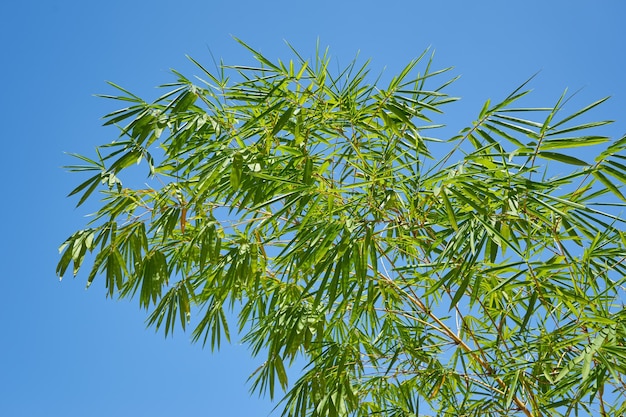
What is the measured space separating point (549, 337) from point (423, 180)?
942mm

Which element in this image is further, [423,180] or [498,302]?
[498,302]

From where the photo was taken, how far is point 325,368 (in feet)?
12.8

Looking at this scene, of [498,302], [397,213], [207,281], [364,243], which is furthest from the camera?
[207,281]

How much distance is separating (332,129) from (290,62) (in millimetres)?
390

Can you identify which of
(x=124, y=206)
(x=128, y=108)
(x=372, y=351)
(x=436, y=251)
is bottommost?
(x=372, y=351)

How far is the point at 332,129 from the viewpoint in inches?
147

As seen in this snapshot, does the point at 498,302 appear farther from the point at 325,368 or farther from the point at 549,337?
the point at 325,368

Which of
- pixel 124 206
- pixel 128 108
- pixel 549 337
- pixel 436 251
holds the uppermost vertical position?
pixel 128 108

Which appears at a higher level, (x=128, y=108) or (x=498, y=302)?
(x=128, y=108)

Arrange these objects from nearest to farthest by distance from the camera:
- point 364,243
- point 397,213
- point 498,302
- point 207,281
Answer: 1. point 364,243
2. point 397,213
3. point 498,302
4. point 207,281

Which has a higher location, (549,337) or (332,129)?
(332,129)

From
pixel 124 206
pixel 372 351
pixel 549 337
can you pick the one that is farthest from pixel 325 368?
pixel 124 206

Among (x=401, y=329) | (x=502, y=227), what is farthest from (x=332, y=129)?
(x=401, y=329)

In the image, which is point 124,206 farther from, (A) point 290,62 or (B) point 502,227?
(B) point 502,227
